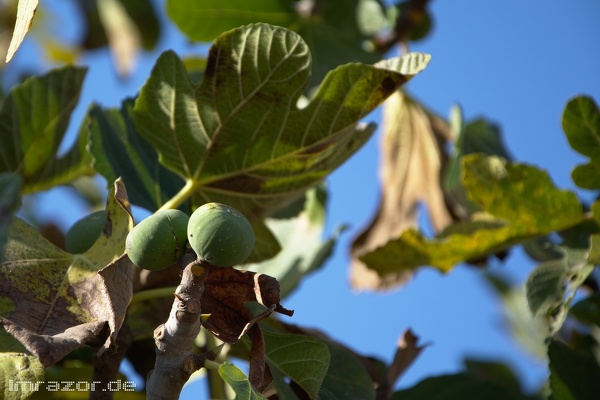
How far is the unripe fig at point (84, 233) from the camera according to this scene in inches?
47.5

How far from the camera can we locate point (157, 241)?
0.96 metres

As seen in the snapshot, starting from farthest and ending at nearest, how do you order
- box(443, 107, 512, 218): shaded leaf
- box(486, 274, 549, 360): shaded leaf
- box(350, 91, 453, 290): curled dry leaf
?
box(486, 274, 549, 360): shaded leaf < box(350, 91, 453, 290): curled dry leaf < box(443, 107, 512, 218): shaded leaf

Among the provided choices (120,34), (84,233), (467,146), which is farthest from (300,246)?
(120,34)

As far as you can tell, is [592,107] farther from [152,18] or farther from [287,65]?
[152,18]

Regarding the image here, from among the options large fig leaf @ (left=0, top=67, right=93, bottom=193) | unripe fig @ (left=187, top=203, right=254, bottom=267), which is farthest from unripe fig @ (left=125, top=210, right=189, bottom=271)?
large fig leaf @ (left=0, top=67, right=93, bottom=193)

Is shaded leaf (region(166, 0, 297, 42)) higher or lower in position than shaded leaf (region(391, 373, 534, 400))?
higher

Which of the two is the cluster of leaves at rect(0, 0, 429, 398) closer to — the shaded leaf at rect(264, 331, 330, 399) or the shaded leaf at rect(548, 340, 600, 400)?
the shaded leaf at rect(264, 331, 330, 399)

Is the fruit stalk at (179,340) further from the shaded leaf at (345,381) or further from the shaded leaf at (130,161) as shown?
the shaded leaf at (130,161)

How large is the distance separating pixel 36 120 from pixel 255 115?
19.0 inches

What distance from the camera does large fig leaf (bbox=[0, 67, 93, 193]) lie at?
1511mm

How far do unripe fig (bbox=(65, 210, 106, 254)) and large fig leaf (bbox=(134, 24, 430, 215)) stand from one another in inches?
4.9

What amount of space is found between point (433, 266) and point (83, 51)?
2.03 metres

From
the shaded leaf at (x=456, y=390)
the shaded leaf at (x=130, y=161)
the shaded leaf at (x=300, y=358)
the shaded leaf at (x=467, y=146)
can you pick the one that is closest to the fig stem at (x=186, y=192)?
the shaded leaf at (x=130, y=161)

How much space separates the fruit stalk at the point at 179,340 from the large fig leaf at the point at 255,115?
0.39 meters
